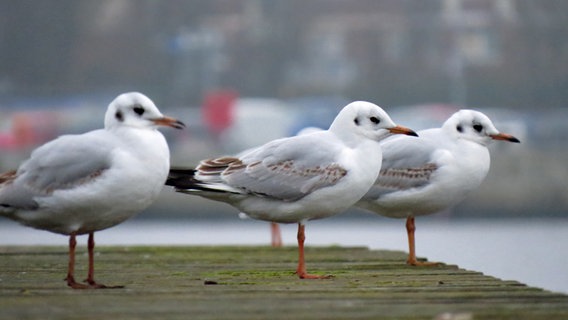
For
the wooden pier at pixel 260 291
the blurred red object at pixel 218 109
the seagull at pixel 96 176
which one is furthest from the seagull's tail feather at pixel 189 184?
the blurred red object at pixel 218 109

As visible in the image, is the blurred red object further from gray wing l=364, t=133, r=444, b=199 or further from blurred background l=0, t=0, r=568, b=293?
gray wing l=364, t=133, r=444, b=199

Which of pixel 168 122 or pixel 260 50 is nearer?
pixel 168 122

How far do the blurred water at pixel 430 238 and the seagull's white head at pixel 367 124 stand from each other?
585 cm

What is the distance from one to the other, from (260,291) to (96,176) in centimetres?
74

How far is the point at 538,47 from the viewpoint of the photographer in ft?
113

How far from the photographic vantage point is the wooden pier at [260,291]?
4.73 m

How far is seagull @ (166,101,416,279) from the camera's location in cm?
612

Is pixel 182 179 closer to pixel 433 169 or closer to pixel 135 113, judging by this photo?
pixel 135 113

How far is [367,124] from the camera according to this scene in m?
6.23

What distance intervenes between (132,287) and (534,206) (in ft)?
73.5

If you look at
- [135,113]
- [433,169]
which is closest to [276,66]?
[433,169]

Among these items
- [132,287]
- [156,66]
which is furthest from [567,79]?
[132,287]

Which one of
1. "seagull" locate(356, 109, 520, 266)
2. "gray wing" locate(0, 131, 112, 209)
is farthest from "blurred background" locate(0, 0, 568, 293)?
"gray wing" locate(0, 131, 112, 209)

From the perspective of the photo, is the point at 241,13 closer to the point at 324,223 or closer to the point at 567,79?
the point at 567,79
